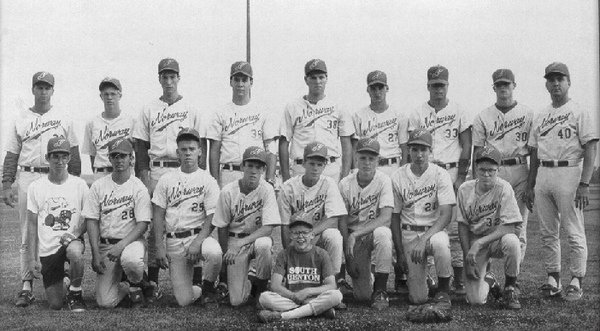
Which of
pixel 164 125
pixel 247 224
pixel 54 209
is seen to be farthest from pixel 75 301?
pixel 164 125

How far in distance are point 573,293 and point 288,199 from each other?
3.16 metres

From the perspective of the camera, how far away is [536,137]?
6.85 metres

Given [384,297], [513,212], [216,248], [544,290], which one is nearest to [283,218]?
[216,248]

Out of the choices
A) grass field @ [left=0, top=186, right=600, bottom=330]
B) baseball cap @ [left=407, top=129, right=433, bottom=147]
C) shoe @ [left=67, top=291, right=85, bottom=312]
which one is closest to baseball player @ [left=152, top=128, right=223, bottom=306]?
grass field @ [left=0, top=186, right=600, bottom=330]

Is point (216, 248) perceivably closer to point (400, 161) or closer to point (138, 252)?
point (138, 252)

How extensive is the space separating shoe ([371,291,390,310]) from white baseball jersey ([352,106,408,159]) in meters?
1.87

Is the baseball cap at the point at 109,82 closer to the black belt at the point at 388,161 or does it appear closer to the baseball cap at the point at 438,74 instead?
the black belt at the point at 388,161

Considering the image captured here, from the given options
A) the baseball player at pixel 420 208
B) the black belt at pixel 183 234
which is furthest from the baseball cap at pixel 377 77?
the black belt at pixel 183 234

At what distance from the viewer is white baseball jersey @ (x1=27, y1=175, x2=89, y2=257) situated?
6.47 metres

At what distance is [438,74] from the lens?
23.3 feet

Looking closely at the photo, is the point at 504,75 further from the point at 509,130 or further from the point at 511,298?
the point at 511,298

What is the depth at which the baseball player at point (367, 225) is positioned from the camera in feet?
20.5

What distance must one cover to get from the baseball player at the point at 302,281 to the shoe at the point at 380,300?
0.58 metres

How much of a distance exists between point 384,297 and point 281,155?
2.16 metres
